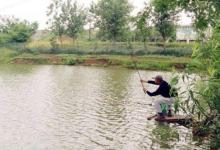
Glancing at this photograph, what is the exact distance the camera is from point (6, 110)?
2027 centimetres

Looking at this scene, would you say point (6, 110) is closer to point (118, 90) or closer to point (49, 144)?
point (49, 144)

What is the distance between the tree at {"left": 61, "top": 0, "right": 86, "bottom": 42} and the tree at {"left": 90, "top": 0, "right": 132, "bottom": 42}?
13.2 ft

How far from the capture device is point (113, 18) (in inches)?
2726

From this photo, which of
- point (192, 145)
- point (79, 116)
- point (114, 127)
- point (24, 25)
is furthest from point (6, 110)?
point (24, 25)

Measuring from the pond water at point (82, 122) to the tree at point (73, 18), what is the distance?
46394 millimetres

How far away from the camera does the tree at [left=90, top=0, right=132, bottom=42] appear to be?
69.3m

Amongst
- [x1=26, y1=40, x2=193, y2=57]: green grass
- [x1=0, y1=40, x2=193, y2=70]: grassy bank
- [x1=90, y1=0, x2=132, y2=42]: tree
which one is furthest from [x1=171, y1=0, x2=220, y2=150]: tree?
[x1=90, y1=0, x2=132, y2=42]: tree

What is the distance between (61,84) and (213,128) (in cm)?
2029

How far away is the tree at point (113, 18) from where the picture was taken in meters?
69.3

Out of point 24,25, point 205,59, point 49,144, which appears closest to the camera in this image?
point 205,59

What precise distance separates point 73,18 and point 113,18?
8.63 m

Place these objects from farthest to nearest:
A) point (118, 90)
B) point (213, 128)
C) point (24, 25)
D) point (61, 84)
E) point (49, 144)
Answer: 1. point (24, 25)
2. point (61, 84)
3. point (118, 90)
4. point (49, 144)
5. point (213, 128)

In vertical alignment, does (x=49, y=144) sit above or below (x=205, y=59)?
below

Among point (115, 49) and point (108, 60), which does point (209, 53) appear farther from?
point (115, 49)
